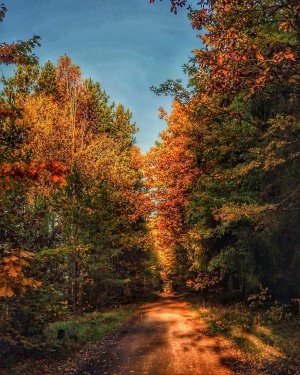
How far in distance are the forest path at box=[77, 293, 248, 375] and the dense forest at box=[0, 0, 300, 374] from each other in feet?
8.27

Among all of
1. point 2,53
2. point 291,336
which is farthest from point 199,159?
point 2,53

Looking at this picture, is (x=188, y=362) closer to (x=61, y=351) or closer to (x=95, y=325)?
(x=61, y=351)

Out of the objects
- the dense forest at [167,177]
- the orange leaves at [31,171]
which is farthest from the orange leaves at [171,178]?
the orange leaves at [31,171]

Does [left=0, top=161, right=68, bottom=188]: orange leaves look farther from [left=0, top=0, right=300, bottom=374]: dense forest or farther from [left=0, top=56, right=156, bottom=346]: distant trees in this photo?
[left=0, top=56, right=156, bottom=346]: distant trees

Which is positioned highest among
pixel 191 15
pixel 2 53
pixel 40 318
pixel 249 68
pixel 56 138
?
pixel 56 138

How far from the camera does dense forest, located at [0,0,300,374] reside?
633 cm

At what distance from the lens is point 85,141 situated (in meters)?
31.4

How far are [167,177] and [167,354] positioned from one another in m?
16.1

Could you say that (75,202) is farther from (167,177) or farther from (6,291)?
(6,291)

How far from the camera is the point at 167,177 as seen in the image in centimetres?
2691

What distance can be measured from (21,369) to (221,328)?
9.11 metres

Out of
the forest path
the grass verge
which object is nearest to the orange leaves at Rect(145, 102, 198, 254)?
the grass verge

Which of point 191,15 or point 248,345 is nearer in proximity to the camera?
point 191,15

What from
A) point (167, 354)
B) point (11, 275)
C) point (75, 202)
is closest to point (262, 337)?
point (167, 354)
